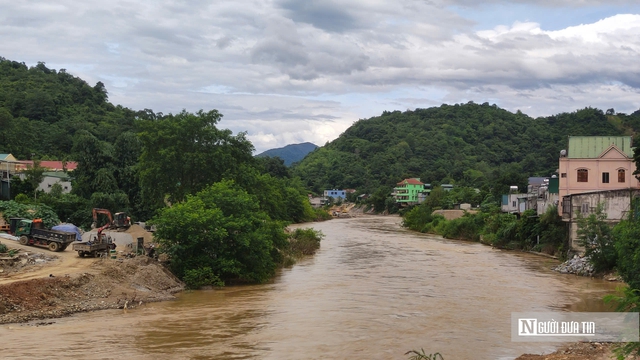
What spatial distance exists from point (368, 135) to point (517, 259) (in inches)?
5012

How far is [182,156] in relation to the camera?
38031 millimetres

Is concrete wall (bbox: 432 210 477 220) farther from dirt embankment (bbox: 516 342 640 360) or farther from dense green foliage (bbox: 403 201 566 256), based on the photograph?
dirt embankment (bbox: 516 342 640 360)

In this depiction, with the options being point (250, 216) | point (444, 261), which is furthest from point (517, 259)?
point (250, 216)

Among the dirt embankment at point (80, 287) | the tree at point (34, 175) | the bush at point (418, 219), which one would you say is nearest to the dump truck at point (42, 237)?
the dirt embankment at point (80, 287)

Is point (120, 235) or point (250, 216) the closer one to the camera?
point (250, 216)

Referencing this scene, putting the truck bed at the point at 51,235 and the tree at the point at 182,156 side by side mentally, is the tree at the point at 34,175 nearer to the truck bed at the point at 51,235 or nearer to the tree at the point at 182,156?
the tree at the point at 182,156

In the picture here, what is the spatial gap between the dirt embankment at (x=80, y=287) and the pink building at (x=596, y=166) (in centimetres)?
2992

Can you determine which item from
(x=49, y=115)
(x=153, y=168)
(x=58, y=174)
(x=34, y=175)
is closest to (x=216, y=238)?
(x=153, y=168)

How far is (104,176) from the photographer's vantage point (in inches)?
1778

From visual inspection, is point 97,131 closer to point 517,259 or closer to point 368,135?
point 517,259

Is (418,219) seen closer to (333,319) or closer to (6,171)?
(6,171)

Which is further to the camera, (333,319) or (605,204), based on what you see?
(605,204)

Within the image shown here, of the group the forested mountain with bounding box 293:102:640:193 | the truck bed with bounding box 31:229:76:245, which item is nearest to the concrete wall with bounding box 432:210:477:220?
the forested mountain with bounding box 293:102:640:193

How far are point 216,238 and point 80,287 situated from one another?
692 cm
